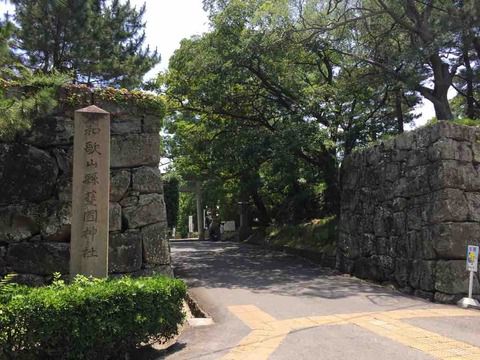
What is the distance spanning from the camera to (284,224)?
24625 millimetres

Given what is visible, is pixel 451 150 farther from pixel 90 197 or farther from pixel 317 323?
pixel 90 197

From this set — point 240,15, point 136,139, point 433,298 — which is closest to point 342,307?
point 433,298

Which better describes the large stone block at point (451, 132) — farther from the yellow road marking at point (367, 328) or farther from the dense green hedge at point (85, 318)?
the dense green hedge at point (85, 318)

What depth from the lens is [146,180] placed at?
354 inches

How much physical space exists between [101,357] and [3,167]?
13.9 ft

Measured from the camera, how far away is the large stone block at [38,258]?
812 centimetres

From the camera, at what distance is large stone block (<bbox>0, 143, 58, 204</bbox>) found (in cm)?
821

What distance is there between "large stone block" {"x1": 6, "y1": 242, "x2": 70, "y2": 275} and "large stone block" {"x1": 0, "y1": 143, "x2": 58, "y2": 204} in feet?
2.61

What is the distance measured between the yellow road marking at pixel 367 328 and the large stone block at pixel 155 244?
63.9 inches

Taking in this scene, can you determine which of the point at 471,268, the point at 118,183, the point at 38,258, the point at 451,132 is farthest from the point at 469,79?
the point at 38,258

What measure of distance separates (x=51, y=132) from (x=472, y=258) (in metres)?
8.51

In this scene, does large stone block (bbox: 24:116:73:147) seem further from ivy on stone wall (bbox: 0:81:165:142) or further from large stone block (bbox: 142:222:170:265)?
large stone block (bbox: 142:222:170:265)

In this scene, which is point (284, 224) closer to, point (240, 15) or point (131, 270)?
point (240, 15)

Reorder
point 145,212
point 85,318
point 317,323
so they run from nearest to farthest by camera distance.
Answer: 1. point 85,318
2. point 317,323
3. point 145,212
